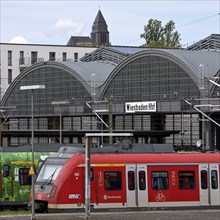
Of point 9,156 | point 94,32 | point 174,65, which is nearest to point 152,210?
point 9,156

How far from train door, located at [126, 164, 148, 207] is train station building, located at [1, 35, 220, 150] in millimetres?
34135

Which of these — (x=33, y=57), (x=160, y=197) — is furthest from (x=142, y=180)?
(x=33, y=57)

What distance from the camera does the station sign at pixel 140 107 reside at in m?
85.6

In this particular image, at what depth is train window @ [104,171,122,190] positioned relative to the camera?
1356 inches

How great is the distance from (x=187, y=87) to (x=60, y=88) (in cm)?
2510

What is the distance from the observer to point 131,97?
298 feet

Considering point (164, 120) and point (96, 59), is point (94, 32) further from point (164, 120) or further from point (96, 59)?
point (164, 120)

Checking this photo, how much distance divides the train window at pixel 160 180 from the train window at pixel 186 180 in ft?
2.34

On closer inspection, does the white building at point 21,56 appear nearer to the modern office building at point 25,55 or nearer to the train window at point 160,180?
the modern office building at point 25,55

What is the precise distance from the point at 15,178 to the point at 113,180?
6158 mm

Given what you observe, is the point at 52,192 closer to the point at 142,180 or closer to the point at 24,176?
the point at 142,180

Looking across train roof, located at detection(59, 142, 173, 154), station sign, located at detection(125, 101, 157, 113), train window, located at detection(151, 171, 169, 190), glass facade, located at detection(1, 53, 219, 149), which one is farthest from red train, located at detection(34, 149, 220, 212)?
station sign, located at detection(125, 101, 157, 113)

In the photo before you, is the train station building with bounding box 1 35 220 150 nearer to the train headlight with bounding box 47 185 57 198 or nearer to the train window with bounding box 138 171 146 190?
the train window with bounding box 138 171 146 190

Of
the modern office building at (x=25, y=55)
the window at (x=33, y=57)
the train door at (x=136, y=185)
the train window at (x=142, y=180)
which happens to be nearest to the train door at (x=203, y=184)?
the train door at (x=136, y=185)
